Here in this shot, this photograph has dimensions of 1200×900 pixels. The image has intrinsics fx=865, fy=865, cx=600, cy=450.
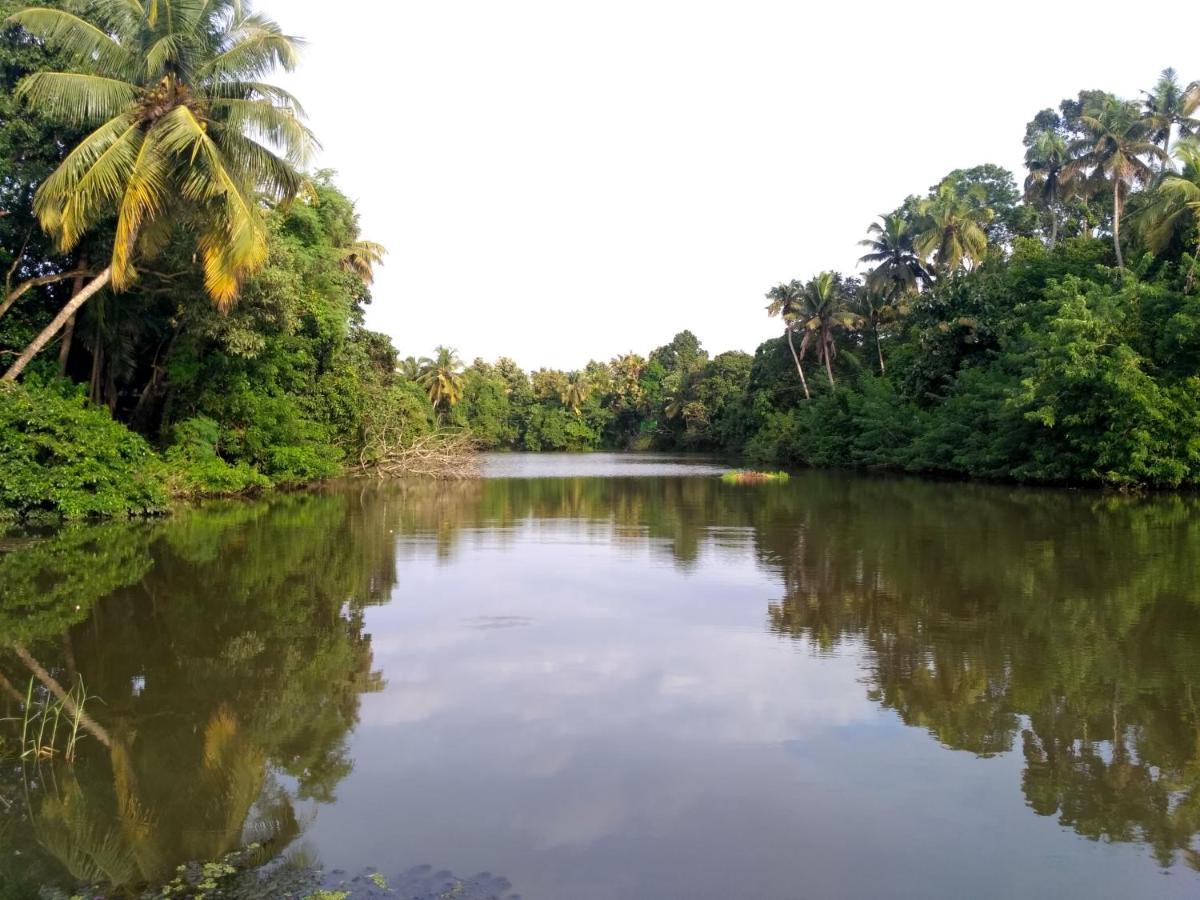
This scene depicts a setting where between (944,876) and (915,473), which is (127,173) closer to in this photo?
(944,876)

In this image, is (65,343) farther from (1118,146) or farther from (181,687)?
(1118,146)

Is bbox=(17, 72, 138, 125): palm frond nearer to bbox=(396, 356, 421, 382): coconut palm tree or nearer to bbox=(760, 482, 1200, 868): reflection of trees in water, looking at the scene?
bbox=(760, 482, 1200, 868): reflection of trees in water

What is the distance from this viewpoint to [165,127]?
14.9 m

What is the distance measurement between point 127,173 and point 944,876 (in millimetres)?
15649

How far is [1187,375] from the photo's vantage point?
22953 mm

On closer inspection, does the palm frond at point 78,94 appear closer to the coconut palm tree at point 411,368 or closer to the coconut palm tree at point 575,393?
the coconut palm tree at point 411,368

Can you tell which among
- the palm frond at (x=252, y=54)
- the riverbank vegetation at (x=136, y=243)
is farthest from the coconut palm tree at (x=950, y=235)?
the palm frond at (x=252, y=54)

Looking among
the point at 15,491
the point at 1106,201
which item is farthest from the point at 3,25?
the point at 1106,201

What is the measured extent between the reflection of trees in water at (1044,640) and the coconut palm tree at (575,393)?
205ft

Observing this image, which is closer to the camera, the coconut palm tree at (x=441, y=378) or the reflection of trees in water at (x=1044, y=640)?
the reflection of trees in water at (x=1044, y=640)

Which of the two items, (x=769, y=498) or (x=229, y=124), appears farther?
(x=769, y=498)

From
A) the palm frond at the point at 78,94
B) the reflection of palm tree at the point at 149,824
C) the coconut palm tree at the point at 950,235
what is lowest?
the reflection of palm tree at the point at 149,824

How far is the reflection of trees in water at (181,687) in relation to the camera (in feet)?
14.1

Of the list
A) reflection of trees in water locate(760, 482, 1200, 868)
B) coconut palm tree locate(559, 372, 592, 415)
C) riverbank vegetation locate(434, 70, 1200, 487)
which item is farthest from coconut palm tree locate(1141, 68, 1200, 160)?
coconut palm tree locate(559, 372, 592, 415)
